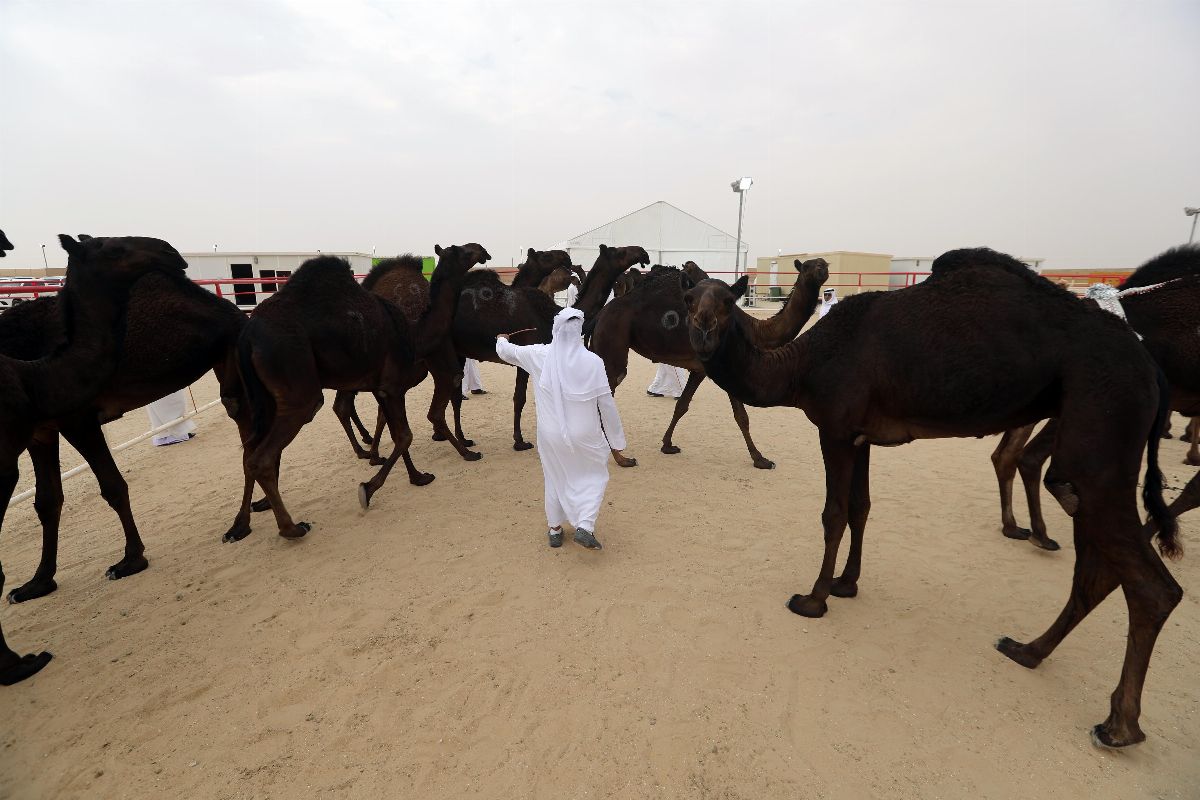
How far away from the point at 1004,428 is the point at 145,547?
6248 millimetres

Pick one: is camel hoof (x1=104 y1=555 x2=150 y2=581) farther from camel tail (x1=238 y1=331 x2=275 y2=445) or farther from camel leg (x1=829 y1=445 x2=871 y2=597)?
camel leg (x1=829 y1=445 x2=871 y2=597)

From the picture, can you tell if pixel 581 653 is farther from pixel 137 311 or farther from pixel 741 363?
pixel 137 311

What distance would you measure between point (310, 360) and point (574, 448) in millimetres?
2362

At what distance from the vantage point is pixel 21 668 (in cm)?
299

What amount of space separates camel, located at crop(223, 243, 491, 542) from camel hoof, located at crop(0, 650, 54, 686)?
1489mm

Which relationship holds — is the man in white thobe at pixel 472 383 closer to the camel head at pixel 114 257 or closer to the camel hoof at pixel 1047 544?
the camel head at pixel 114 257

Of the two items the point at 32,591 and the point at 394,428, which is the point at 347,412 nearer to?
the point at 394,428

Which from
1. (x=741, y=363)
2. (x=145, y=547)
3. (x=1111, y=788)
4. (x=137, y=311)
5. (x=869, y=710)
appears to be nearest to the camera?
(x=1111, y=788)

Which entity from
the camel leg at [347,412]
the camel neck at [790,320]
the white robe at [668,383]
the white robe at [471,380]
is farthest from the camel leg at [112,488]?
the white robe at [668,383]

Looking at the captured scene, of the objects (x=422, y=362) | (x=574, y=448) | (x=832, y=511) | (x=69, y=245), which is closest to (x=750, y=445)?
(x=574, y=448)

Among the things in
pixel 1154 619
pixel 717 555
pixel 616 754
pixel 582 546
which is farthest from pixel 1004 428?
pixel 582 546

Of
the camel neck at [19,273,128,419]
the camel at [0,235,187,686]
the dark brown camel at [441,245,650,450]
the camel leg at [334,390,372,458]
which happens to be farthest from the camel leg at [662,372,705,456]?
the camel neck at [19,273,128,419]

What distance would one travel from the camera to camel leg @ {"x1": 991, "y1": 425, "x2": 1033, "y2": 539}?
437 cm

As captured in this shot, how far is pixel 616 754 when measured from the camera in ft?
7.93
